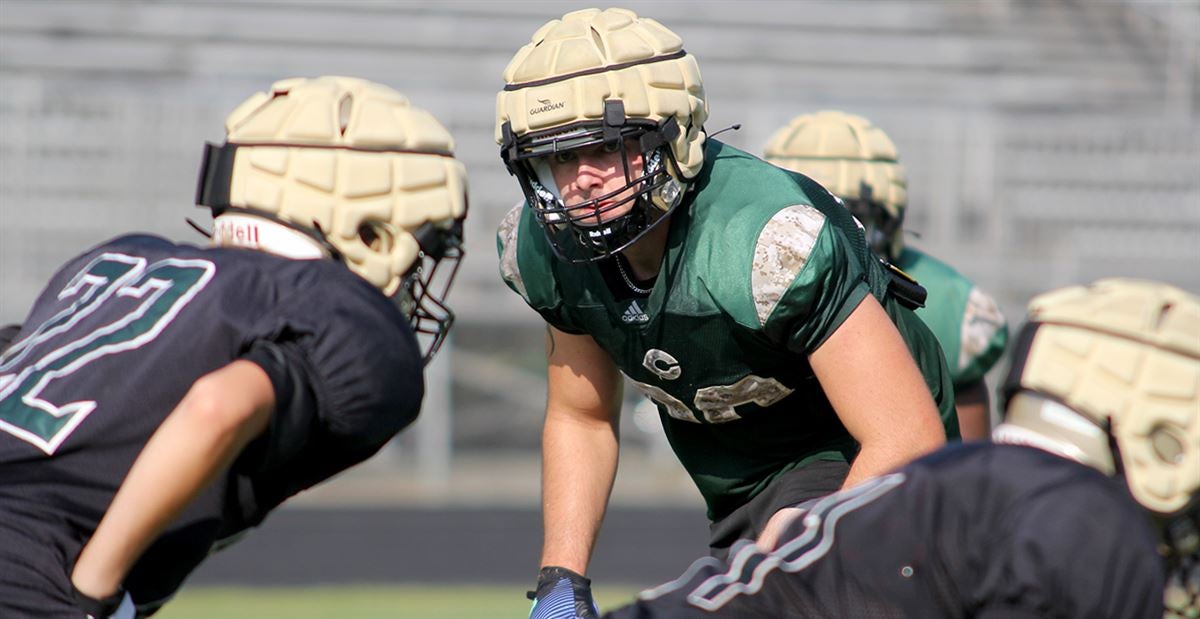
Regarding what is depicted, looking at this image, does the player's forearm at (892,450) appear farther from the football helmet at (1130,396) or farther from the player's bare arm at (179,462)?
the player's bare arm at (179,462)

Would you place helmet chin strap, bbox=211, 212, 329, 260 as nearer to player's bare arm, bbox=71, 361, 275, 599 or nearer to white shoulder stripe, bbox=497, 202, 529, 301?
player's bare arm, bbox=71, 361, 275, 599

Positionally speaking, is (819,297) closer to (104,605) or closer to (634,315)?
(634,315)

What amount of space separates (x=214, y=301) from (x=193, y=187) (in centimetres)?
937

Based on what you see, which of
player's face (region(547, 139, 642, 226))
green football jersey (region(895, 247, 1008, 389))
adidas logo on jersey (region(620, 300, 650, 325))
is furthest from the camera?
green football jersey (region(895, 247, 1008, 389))

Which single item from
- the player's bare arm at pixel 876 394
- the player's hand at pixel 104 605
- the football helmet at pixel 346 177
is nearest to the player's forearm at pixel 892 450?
the player's bare arm at pixel 876 394

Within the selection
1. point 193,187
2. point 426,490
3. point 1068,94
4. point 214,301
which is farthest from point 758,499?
point 1068,94

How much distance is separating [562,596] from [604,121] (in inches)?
34.8

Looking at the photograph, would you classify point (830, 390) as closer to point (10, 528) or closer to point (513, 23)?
point (10, 528)

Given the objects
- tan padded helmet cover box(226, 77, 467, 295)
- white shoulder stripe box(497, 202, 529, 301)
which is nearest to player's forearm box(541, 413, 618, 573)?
white shoulder stripe box(497, 202, 529, 301)

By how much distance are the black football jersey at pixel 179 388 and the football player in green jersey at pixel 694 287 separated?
67 centimetres

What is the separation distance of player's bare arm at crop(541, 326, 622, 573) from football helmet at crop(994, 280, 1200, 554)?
36.3 inches

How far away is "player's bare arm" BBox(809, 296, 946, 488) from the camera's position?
2533 millimetres

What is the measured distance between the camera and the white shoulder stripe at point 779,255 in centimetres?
254

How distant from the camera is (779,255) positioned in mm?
2561
